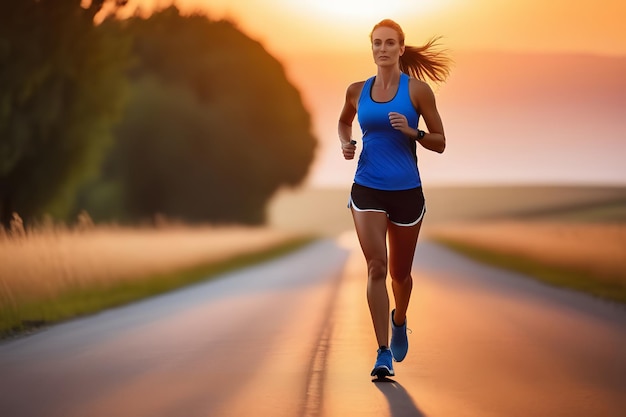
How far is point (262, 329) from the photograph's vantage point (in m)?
13.5

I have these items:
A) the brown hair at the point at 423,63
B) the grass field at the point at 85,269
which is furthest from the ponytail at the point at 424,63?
the grass field at the point at 85,269

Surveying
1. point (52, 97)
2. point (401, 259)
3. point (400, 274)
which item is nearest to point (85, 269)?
point (52, 97)

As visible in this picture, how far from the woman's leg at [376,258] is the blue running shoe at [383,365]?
7cm

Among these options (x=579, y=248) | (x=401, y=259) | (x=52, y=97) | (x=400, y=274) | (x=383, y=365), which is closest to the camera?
(x=383, y=365)

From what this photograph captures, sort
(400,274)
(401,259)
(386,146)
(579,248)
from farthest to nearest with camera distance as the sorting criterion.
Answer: (579,248)
(400,274)
(401,259)
(386,146)

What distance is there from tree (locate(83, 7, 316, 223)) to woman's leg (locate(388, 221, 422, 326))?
41.1 meters

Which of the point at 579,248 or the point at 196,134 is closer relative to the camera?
the point at 579,248

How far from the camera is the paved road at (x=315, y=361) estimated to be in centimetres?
800

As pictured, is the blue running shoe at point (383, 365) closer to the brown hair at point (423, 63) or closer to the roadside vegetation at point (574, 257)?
the brown hair at point (423, 63)

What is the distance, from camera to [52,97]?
76.0ft

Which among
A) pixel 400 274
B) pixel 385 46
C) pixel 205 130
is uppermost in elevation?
pixel 205 130

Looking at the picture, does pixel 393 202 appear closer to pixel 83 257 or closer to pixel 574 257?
pixel 83 257

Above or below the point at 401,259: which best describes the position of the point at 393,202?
above

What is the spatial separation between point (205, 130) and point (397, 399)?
47.6 metres
